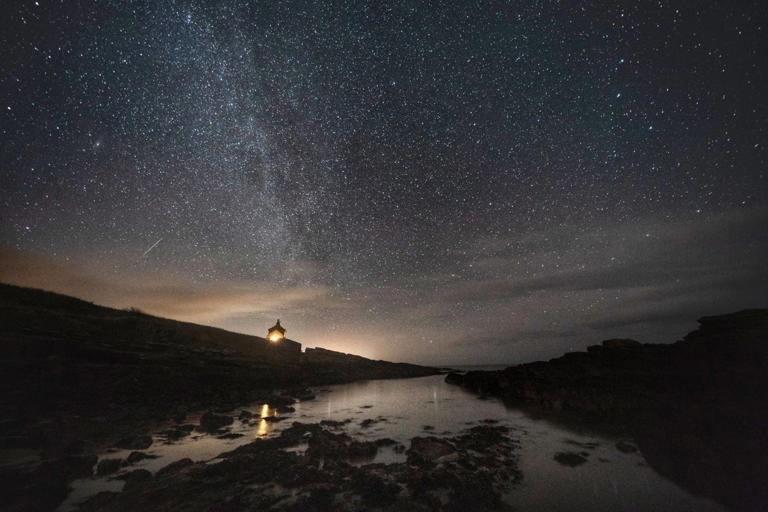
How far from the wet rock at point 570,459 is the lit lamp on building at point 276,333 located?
44.1m

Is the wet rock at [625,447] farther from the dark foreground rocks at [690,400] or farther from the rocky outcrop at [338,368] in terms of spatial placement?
the rocky outcrop at [338,368]

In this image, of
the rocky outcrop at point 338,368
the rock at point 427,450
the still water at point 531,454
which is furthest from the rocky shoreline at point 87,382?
the rock at point 427,450

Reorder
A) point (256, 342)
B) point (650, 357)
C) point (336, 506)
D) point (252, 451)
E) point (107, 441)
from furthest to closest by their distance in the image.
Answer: point (256, 342), point (650, 357), point (107, 441), point (252, 451), point (336, 506)

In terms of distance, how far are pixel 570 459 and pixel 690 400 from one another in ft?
30.9

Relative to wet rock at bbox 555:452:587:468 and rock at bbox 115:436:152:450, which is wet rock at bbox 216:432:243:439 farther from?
wet rock at bbox 555:452:587:468

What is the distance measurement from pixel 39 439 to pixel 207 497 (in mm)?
10753

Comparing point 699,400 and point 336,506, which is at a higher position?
point 699,400

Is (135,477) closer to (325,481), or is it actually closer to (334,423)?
(325,481)

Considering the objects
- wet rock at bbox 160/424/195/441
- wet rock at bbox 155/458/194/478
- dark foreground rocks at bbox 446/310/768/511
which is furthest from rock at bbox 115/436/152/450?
dark foreground rocks at bbox 446/310/768/511

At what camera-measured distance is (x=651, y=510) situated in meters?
8.09

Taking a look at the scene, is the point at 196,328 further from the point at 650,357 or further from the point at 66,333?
the point at 650,357

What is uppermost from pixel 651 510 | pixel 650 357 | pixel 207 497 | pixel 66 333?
pixel 66 333

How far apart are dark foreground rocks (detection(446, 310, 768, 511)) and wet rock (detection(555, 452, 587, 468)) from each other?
88mm

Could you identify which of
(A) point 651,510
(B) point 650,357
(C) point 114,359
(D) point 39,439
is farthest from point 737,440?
(C) point 114,359
